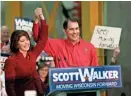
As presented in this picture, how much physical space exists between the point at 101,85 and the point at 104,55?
0.27 m

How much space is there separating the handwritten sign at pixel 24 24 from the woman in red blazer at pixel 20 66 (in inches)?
1.5

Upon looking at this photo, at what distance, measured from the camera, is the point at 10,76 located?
12.6ft

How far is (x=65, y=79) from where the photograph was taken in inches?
153

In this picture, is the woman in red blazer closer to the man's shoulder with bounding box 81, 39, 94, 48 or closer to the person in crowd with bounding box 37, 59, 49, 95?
the person in crowd with bounding box 37, 59, 49, 95

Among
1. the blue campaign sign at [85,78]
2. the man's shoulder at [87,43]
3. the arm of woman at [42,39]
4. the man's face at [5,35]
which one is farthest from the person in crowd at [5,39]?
the man's shoulder at [87,43]

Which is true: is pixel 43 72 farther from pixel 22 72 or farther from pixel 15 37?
pixel 15 37

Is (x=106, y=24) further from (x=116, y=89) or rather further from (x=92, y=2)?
(x=116, y=89)

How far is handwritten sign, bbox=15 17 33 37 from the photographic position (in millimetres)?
3887

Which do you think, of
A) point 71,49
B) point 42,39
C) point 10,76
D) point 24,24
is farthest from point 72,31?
point 10,76

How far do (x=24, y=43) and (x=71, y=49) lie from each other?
0.42 m

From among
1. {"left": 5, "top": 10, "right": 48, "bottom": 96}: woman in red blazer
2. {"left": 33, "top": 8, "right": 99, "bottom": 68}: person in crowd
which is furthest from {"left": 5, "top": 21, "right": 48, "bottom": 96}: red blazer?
{"left": 33, "top": 8, "right": 99, "bottom": 68}: person in crowd

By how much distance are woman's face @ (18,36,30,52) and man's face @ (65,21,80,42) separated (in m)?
0.36

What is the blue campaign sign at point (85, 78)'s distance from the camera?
3.89 meters

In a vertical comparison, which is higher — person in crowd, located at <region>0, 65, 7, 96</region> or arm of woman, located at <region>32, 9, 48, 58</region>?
arm of woman, located at <region>32, 9, 48, 58</region>
